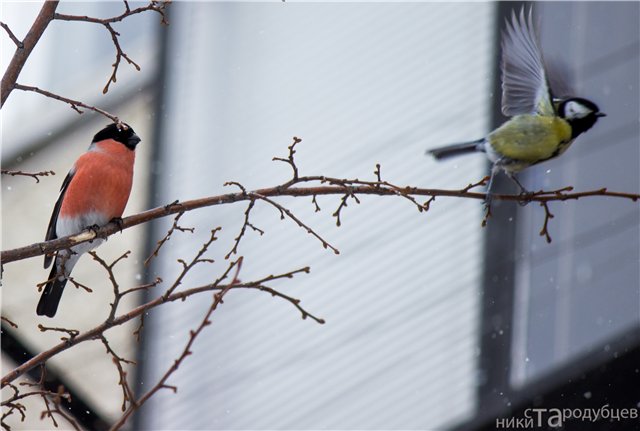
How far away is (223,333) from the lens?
3801 millimetres

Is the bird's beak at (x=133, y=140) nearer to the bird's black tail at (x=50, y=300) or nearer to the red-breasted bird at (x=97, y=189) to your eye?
the red-breasted bird at (x=97, y=189)

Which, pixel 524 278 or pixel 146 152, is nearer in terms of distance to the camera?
pixel 524 278

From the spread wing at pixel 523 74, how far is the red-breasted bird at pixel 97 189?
2.21 feet

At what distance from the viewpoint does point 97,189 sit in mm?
1629

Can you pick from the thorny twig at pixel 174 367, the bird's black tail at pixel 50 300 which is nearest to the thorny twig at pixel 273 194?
the thorny twig at pixel 174 367

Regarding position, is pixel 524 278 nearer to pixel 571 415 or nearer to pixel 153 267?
pixel 571 415

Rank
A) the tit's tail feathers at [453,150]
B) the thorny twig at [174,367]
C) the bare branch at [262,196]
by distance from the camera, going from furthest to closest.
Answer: the tit's tail feathers at [453,150] < the bare branch at [262,196] < the thorny twig at [174,367]

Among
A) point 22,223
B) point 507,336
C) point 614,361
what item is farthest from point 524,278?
point 22,223

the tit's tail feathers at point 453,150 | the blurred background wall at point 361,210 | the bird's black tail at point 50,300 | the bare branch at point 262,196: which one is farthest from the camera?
the blurred background wall at point 361,210

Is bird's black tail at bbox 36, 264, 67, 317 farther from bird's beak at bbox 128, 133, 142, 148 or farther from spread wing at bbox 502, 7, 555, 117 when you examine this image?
spread wing at bbox 502, 7, 555, 117

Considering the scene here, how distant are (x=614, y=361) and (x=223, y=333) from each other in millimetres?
1658

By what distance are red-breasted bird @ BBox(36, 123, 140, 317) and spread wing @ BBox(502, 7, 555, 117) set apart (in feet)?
2.21

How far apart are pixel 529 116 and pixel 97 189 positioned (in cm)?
79

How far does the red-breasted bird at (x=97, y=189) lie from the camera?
1.61 metres
